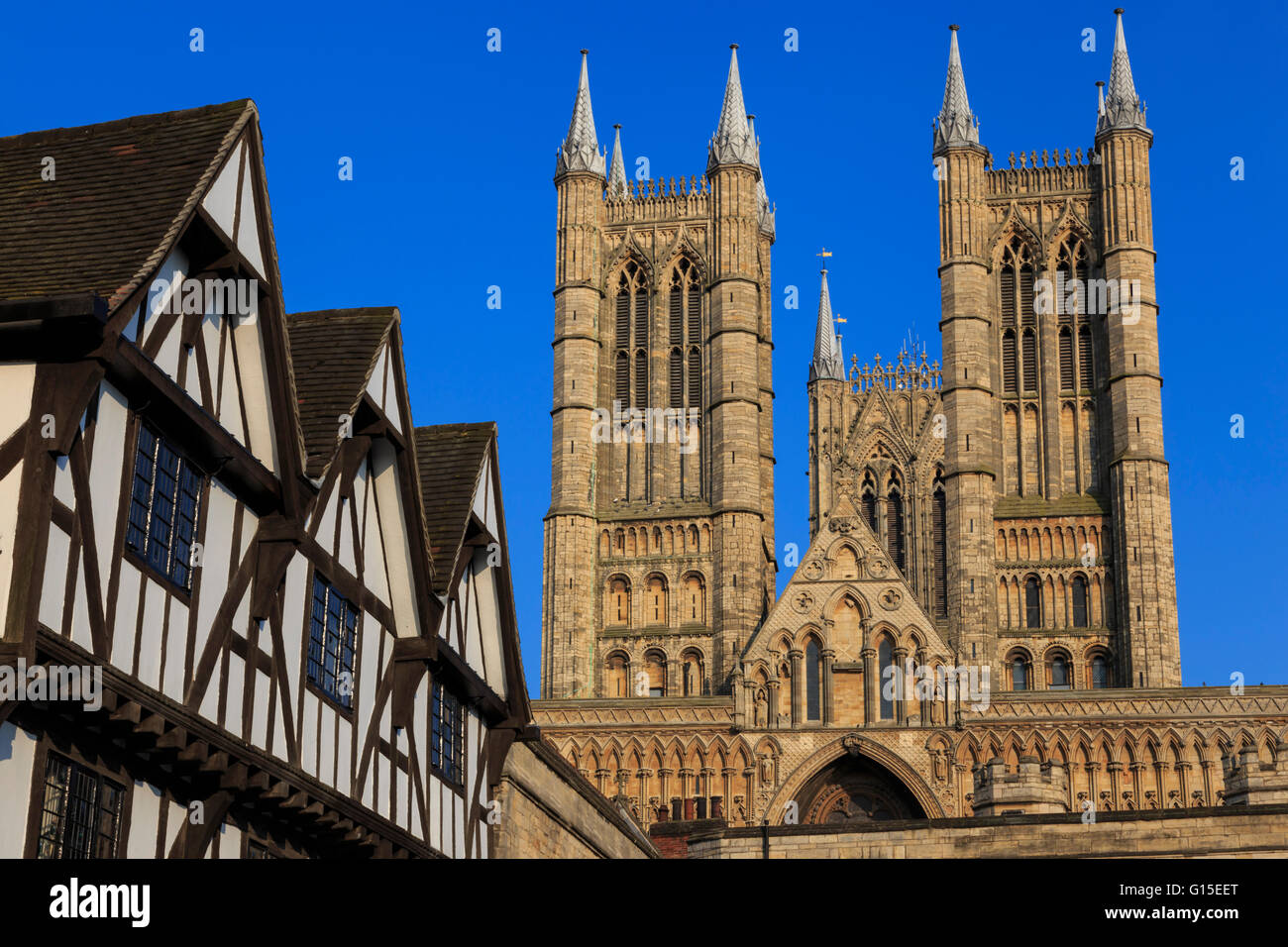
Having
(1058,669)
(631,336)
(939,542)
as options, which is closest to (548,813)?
(1058,669)

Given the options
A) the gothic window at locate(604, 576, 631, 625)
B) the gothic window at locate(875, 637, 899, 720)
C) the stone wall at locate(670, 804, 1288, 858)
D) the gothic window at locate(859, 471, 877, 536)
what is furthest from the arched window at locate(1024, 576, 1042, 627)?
the stone wall at locate(670, 804, 1288, 858)

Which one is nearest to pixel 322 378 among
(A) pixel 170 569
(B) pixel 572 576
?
(A) pixel 170 569

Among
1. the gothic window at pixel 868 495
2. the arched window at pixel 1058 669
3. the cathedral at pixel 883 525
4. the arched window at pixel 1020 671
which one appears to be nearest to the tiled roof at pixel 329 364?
the cathedral at pixel 883 525

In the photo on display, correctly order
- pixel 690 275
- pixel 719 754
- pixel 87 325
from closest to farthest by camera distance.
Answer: pixel 87 325
pixel 719 754
pixel 690 275

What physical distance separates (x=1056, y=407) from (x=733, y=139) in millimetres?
15990

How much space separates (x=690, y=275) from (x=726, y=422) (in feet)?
23.0

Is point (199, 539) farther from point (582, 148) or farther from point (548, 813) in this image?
point (582, 148)

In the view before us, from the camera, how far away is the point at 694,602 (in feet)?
233

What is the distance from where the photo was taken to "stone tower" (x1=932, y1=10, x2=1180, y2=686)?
6862 centimetres

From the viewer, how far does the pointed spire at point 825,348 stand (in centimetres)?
9019

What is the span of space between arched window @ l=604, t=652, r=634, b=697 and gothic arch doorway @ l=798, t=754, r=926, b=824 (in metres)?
13.0

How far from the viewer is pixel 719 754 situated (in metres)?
58.1

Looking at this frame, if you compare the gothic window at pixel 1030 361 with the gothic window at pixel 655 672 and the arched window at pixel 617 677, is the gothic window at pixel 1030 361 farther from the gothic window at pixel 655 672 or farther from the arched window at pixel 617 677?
the arched window at pixel 617 677
